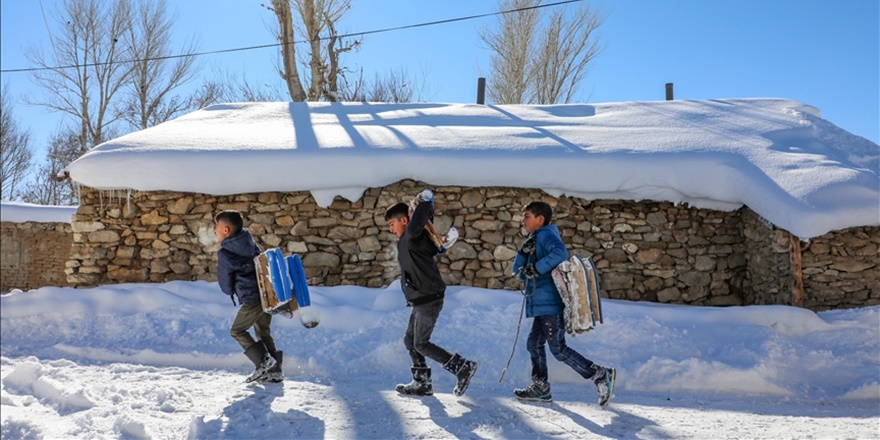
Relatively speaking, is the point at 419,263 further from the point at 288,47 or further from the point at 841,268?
the point at 288,47

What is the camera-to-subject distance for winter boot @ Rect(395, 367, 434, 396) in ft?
14.9

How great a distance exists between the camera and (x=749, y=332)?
623 centimetres

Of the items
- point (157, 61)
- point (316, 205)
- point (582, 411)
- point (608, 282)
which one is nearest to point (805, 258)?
point (608, 282)

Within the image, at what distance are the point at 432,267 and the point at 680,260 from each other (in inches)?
177

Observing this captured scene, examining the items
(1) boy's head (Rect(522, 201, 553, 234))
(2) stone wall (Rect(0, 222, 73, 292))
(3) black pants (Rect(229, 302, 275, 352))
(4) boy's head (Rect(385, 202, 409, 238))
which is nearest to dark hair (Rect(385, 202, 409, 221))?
(4) boy's head (Rect(385, 202, 409, 238))

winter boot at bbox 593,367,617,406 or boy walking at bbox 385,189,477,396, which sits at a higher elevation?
boy walking at bbox 385,189,477,396

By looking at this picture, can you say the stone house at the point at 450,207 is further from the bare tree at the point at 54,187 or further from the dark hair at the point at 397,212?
the bare tree at the point at 54,187

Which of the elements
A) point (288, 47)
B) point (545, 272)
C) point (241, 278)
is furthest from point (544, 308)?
point (288, 47)

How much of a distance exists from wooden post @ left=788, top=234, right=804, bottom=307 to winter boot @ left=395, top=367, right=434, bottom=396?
460cm

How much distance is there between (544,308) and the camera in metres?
4.33

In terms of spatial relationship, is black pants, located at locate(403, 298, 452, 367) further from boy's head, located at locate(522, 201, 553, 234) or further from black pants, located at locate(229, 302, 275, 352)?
black pants, located at locate(229, 302, 275, 352)

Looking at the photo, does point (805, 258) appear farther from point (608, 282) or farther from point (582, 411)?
point (582, 411)

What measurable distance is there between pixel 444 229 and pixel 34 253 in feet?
37.5

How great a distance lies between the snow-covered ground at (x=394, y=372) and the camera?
365 cm
